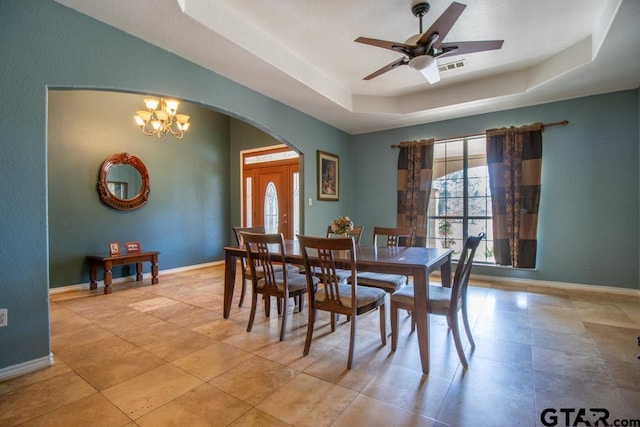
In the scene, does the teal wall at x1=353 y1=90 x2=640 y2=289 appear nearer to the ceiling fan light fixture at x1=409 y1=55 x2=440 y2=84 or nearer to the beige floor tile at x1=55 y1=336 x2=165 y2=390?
the ceiling fan light fixture at x1=409 y1=55 x2=440 y2=84

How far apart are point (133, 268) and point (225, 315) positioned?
2.70 metres

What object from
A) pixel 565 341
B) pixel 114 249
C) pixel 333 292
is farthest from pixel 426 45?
pixel 114 249

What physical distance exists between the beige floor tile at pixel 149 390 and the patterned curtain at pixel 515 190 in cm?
437

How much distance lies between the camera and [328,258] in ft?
7.15

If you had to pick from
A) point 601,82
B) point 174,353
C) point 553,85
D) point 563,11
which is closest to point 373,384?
point 174,353

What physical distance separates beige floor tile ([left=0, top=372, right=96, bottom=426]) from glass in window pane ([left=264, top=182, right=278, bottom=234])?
4.32 metres

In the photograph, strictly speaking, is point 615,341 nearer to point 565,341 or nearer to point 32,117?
point 565,341

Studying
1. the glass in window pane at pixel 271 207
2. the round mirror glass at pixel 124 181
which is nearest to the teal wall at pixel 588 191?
the glass in window pane at pixel 271 207

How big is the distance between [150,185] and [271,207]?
220 cm

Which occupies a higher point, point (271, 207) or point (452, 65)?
point (452, 65)

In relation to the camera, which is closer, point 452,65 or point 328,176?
point 452,65

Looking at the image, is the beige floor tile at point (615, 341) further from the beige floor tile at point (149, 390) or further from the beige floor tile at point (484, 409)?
the beige floor tile at point (149, 390)

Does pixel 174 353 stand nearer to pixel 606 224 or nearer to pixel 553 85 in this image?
pixel 553 85

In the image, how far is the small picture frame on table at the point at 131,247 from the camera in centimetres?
453
